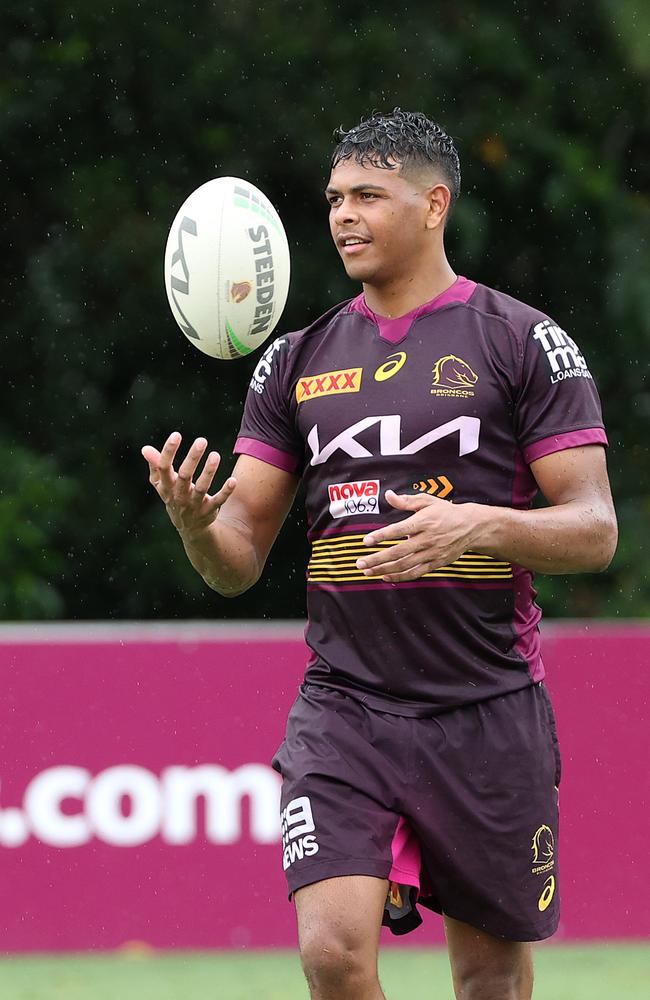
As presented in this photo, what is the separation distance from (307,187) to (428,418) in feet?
28.8

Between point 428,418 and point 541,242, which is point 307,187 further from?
point 428,418

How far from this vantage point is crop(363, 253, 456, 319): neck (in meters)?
4.24

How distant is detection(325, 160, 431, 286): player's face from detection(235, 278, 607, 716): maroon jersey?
0.20 m

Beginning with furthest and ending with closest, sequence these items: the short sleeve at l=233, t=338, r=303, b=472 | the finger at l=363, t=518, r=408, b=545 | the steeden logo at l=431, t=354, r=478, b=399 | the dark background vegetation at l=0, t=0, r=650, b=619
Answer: the dark background vegetation at l=0, t=0, r=650, b=619 < the short sleeve at l=233, t=338, r=303, b=472 < the steeden logo at l=431, t=354, r=478, b=399 < the finger at l=363, t=518, r=408, b=545

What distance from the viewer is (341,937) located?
365 cm

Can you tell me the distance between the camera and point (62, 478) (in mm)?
12305

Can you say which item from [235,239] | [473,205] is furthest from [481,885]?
[473,205]

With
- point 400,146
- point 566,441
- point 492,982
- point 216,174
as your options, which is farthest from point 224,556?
point 216,174

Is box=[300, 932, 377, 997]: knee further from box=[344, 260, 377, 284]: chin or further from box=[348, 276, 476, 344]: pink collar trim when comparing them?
box=[344, 260, 377, 284]: chin

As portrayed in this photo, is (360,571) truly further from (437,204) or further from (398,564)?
(437,204)

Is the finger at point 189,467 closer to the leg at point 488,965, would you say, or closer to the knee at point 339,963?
the knee at point 339,963

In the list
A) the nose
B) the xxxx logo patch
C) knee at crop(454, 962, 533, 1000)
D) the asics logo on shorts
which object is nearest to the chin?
the nose

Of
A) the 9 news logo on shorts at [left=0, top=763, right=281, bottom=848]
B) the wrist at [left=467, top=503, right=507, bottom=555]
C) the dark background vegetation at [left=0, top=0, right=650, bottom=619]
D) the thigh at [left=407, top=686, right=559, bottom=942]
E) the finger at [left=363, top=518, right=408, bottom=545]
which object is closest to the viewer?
the finger at [left=363, top=518, right=408, bottom=545]

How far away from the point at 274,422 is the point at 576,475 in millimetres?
847
